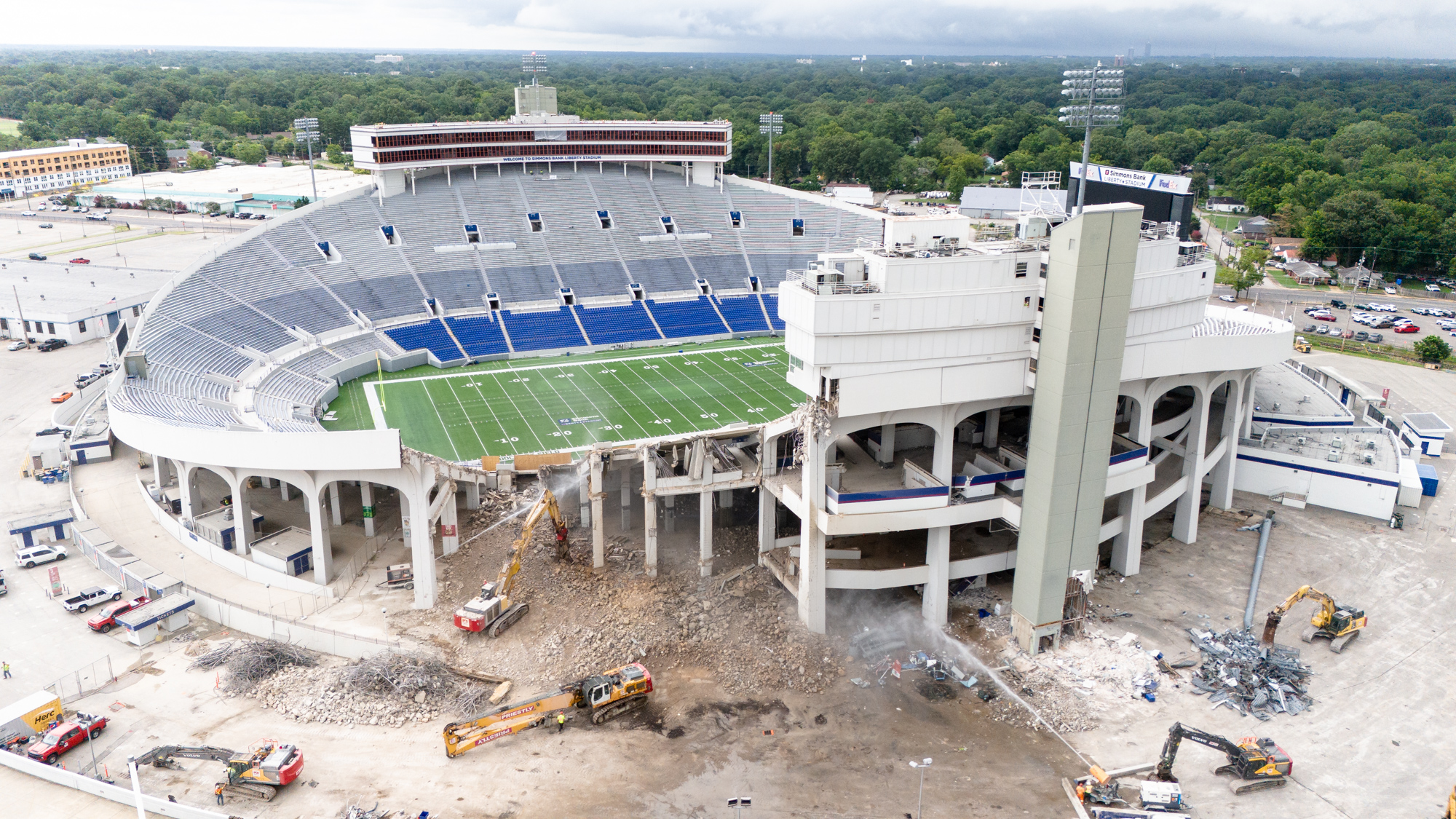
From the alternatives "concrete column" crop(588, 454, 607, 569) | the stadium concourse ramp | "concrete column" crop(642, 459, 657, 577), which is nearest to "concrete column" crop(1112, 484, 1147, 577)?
"concrete column" crop(642, 459, 657, 577)

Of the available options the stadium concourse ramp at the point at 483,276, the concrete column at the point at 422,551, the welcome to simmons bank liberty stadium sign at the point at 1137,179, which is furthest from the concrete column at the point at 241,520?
the welcome to simmons bank liberty stadium sign at the point at 1137,179

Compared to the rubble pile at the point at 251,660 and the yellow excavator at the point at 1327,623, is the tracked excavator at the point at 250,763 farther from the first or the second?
the yellow excavator at the point at 1327,623

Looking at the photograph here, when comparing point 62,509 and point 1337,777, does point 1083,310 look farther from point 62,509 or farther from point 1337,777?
point 62,509

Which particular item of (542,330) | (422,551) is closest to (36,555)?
(422,551)

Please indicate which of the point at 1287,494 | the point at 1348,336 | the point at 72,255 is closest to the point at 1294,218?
the point at 1348,336

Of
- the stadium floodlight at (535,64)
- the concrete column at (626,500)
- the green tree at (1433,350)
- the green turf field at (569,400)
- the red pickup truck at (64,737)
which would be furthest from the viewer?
the stadium floodlight at (535,64)
